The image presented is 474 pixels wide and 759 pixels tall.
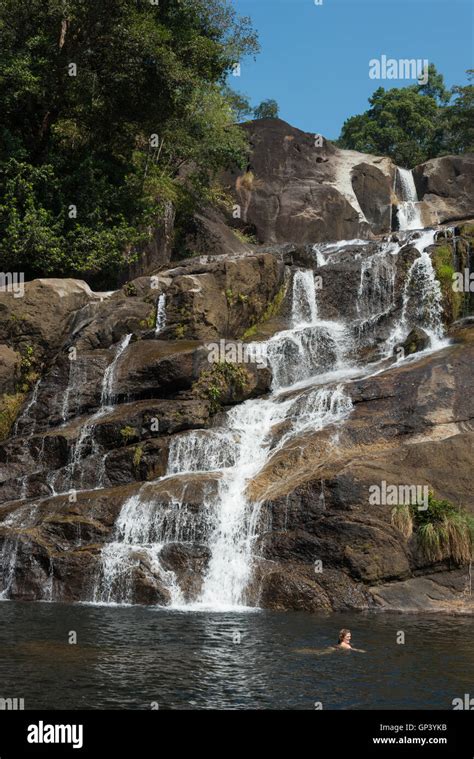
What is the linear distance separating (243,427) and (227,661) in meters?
10.2

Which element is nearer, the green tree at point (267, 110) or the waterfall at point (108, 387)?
the waterfall at point (108, 387)

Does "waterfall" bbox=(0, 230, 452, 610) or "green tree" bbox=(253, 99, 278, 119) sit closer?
"waterfall" bbox=(0, 230, 452, 610)

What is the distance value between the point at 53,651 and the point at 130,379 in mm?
11331

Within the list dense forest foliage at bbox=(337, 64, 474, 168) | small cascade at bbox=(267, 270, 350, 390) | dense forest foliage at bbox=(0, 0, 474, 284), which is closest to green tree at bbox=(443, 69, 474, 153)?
dense forest foliage at bbox=(337, 64, 474, 168)

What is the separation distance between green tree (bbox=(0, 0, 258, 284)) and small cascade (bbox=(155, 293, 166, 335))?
5482 mm

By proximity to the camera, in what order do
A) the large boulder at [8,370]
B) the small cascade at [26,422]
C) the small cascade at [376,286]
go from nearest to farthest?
the small cascade at [26,422], the large boulder at [8,370], the small cascade at [376,286]

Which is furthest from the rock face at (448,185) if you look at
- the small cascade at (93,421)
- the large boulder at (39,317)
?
the small cascade at (93,421)

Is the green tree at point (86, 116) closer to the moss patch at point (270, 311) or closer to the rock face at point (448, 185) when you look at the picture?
the moss patch at point (270, 311)

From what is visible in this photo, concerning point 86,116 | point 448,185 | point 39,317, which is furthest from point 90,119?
point 448,185

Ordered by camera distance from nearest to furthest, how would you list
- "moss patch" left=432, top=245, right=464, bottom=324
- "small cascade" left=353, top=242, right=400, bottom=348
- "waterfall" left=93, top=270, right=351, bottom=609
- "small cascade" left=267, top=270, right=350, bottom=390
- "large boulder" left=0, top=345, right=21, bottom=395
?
"waterfall" left=93, top=270, right=351, bottom=609 → "small cascade" left=267, top=270, right=350, bottom=390 → "large boulder" left=0, top=345, right=21, bottom=395 → "moss patch" left=432, top=245, right=464, bottom=324 → "small cascade" left=353, top=242, right=400, bottom=348

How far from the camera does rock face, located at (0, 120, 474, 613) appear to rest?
16641mm

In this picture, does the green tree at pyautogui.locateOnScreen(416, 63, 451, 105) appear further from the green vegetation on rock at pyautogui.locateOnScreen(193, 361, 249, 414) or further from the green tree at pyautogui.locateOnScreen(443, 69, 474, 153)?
the green vegetation on rock at pyautogui.locateOnScreen(193, 361, 249, 414)

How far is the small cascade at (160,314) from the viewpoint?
82.7 ft

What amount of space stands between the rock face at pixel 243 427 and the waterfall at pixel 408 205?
13.6 m
